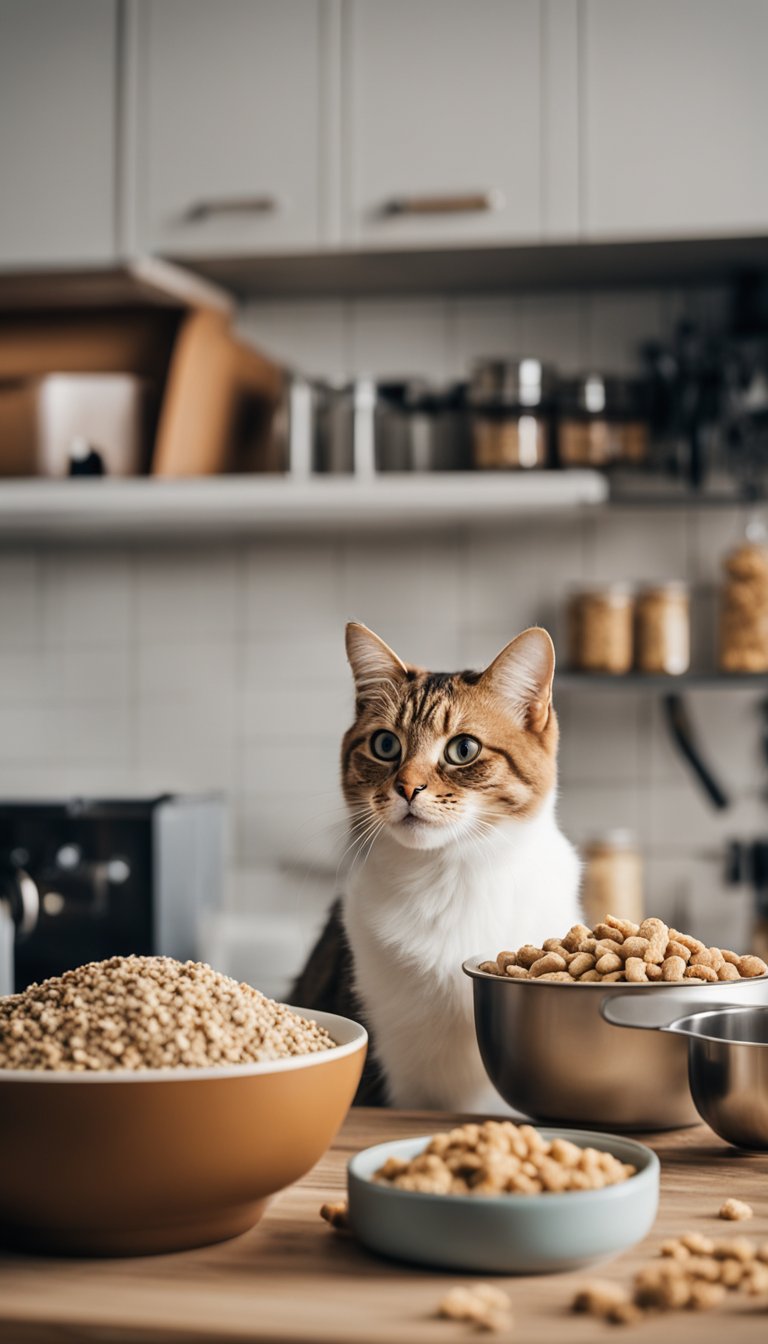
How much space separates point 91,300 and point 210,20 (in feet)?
1.60

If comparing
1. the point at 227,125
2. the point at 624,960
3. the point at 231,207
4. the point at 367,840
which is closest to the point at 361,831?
the point at 367,840

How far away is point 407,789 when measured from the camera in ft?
3.23

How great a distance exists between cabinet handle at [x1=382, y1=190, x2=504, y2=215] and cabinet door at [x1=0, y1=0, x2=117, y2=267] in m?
0.46

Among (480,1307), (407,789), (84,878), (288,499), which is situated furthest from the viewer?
(288,499)

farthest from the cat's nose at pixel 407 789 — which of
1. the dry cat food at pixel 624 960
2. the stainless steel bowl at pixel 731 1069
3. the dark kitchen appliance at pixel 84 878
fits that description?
the dark kitchen appliance at pixel 84 878

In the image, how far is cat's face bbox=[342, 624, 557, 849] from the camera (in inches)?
39.2

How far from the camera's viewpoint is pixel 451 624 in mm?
2377

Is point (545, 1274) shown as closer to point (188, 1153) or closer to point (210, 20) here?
point (188, 1153)

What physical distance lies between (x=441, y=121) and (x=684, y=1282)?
1.79 meters

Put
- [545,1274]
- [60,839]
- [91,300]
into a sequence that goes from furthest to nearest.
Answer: [91,300] → [60,839] → [545,1274]

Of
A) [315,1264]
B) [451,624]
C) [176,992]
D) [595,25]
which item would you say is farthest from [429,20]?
[315,1264]

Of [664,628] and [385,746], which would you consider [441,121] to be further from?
[385,746]

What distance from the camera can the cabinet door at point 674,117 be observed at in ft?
6.41

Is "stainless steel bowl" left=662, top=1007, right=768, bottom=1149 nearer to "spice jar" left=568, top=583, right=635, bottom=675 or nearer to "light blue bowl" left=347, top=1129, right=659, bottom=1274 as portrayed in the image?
"light blue bowl" left=347, top=1129, right=659, bottom=1274
